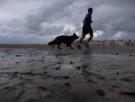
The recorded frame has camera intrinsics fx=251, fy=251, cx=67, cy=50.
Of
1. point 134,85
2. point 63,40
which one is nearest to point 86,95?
point 134,85

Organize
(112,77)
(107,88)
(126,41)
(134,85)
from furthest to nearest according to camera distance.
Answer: (126,41) < (112,77) < (134,85) < (107,88)

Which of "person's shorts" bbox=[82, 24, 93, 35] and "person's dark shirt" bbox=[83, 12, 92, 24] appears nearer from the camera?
"person's dark shirt" bbox=[83, 12, 92, 24]

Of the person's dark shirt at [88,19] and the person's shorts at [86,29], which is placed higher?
the person's dark shirt at [88,19]

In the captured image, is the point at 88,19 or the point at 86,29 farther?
the point at 86,29

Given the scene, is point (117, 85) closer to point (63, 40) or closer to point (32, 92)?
point (32, 92)

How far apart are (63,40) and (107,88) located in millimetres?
18054

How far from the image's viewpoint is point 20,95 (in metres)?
3.51

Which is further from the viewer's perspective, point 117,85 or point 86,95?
point 117,85

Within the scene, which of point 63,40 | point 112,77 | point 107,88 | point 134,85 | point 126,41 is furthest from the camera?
point 126,41

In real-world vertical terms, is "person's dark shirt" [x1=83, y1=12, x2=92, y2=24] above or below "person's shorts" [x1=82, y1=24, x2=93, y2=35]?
above

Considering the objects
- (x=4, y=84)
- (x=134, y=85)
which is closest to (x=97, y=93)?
(x=134, y=85)

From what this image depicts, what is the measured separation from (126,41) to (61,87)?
159ft

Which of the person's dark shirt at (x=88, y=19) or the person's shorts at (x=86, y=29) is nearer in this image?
the person's dark shirt at (x=88, y=19)

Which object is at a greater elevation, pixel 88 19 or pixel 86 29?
pixel 88 19
